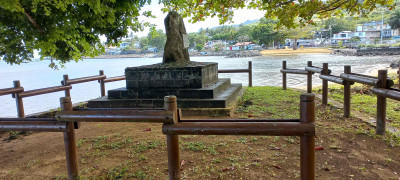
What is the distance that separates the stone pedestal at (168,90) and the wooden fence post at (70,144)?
3123mm

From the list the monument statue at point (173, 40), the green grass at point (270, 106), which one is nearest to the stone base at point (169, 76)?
the monument statue at point (173, 40)

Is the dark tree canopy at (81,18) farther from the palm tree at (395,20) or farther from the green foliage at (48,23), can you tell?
the palm tree at (395,20)

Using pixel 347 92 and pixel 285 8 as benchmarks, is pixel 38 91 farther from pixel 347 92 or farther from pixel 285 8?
pixel 347 92

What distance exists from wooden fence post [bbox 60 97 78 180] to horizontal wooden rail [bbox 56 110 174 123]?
0.11 m

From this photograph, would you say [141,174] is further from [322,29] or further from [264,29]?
[322,29]

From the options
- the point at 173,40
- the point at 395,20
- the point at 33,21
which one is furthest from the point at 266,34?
the point at 33,21

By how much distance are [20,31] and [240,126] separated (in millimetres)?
3618

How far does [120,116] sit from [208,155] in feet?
4.73

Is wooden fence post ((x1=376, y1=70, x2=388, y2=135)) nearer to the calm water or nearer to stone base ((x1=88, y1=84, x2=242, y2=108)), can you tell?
stone base ((x1=88, y1=84, x2=242, y2=108))

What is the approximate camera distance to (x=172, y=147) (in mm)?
2426

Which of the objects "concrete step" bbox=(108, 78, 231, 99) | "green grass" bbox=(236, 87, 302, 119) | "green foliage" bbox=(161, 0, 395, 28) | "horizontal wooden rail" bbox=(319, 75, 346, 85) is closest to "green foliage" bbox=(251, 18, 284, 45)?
"green grass" bbox=(236, 87, 302, 119)

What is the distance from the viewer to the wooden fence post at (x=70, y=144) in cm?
270

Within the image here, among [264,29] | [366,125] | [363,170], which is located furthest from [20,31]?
Answer: [264,29]

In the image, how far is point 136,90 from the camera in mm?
6402
